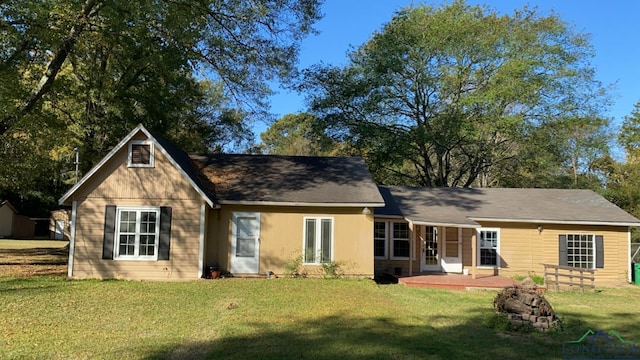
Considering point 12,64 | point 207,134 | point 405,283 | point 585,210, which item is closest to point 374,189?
point 405,283

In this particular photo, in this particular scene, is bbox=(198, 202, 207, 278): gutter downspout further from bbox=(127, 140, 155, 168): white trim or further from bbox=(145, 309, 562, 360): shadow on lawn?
bbox=(145, 309, 562, 360): shadow on lawn

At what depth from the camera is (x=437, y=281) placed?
14523 mm

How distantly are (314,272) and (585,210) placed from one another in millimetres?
11886

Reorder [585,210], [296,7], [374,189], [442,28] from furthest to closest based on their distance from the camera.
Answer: [442,28] < [585,210] < [296,7] < [374,189]

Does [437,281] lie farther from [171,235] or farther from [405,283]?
[171,235]

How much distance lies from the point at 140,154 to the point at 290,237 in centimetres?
571

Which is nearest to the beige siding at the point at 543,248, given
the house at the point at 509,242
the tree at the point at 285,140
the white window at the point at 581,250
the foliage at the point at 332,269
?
the house at the point at 509,242

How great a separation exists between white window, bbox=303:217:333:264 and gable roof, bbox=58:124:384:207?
735 millimetres

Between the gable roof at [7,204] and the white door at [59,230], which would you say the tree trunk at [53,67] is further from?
the gable roof at [7,204]

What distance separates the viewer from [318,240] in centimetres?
1522

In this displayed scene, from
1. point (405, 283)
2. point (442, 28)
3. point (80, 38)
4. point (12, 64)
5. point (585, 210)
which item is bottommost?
point (405, 283)

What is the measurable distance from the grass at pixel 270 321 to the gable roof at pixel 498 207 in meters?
4.37

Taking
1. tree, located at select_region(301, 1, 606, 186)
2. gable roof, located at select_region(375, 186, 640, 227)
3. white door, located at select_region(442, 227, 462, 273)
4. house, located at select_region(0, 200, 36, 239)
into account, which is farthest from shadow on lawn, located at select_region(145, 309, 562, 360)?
house, located at select_region(0, 200, 36, 239)

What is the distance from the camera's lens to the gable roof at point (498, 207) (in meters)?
17.2
